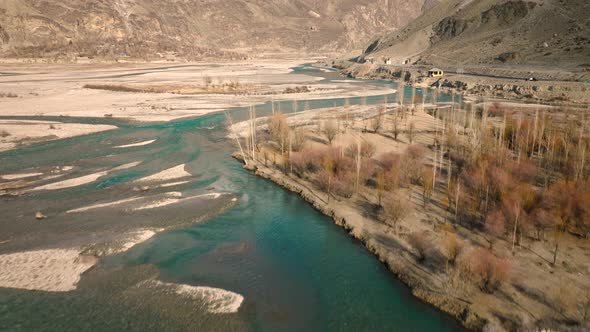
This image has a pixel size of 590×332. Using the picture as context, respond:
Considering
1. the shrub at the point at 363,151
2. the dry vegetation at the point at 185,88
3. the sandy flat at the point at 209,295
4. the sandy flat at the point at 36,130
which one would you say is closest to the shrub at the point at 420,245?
the sandy flat at the point at 209,295

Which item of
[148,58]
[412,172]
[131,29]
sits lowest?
[412,172]

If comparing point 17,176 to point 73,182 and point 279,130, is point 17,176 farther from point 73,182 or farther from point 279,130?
point 279,130

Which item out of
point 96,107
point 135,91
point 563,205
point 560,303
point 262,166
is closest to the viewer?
point 560,303

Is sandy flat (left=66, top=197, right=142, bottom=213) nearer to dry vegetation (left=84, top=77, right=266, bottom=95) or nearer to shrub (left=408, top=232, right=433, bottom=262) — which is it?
shrub (left=408, top=232, right=433, bottom=262)

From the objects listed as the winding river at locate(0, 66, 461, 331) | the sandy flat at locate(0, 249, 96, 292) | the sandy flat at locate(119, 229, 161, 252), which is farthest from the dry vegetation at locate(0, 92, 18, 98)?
the sandy flat at locate(119, 229, 161, 252)

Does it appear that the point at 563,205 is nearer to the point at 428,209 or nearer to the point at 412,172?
the point at 428,209

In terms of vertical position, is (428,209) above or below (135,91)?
below

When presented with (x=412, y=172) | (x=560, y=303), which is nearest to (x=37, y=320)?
(x=560, y=303)
